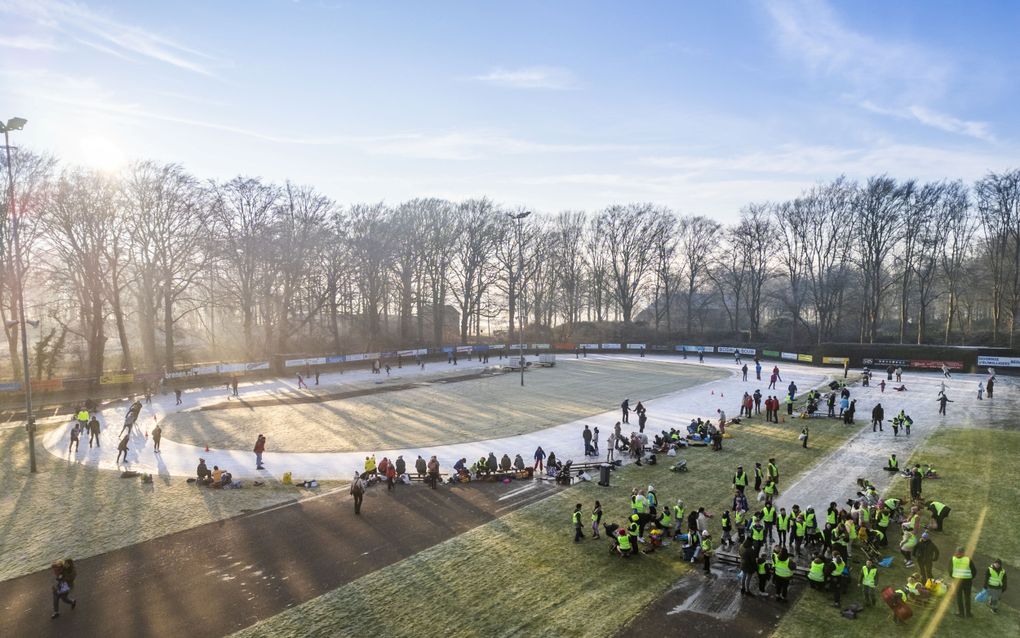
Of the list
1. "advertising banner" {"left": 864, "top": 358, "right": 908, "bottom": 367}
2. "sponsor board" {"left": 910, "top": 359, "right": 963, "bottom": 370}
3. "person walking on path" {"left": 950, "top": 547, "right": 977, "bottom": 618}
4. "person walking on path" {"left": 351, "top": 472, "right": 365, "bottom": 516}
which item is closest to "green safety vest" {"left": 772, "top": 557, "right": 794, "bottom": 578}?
"person walking on path" {"left": 950, "top": 547, "right": 977, "bottom": 618}

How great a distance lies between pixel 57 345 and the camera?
47469 mm

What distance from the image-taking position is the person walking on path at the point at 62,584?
12828mm

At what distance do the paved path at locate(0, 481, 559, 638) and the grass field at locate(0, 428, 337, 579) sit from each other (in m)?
0.73

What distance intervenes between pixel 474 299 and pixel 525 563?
2532 inches

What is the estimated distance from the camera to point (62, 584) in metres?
13.0

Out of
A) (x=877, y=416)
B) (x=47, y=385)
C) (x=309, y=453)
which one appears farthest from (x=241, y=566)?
(x=47, y=385)

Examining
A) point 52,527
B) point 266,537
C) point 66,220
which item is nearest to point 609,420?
point 266,537

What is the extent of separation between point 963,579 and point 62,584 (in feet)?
65.6

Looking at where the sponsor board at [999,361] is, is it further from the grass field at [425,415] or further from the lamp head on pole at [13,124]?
the lamp head on pole at [13,124]

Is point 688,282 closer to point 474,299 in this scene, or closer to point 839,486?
point 474,299

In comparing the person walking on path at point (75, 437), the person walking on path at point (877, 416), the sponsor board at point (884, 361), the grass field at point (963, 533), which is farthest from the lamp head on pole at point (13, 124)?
the sponsor board at point (884, 361)

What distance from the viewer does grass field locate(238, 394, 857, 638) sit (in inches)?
486

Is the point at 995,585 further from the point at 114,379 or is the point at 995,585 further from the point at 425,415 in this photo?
the point at 114,379

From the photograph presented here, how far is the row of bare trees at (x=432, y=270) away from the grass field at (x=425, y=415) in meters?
20.5
